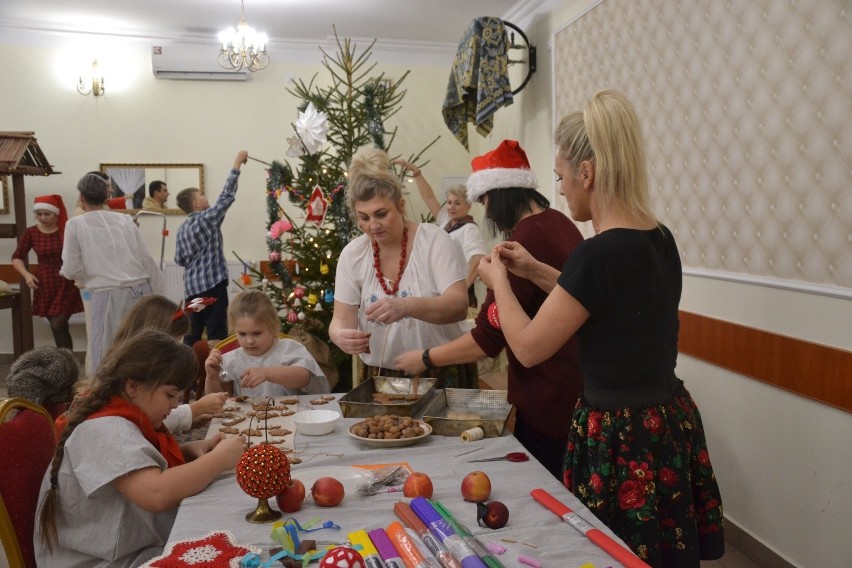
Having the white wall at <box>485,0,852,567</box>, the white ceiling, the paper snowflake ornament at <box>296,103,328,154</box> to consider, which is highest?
the white ceiling

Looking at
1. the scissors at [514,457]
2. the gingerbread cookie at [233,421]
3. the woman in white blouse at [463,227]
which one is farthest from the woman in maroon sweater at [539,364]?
the woman in white blouse at [463,227]

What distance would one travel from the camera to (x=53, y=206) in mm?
5719

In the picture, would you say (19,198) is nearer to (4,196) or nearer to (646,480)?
(4,196)

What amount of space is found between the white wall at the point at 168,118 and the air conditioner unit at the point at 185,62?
9cm

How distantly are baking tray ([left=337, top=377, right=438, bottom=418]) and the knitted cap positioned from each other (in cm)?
88

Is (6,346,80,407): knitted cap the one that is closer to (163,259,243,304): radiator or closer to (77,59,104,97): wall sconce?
(163,259,243,304): radiator

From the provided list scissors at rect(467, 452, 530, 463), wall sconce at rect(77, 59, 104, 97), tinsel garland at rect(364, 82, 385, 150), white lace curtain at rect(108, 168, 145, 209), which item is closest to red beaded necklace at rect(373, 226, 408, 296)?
scissors at rect(467, 452, 530, 463)

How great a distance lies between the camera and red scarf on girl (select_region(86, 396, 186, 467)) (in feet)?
5.02

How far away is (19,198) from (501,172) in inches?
187

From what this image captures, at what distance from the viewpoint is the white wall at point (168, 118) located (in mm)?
6320

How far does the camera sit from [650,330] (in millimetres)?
1449

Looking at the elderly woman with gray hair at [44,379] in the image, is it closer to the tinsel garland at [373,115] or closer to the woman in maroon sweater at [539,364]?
the woman in maroon sweater at [539,364]

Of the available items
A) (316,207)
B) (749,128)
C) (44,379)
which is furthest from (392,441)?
(316,207)

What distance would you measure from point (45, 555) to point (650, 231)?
1464mm
